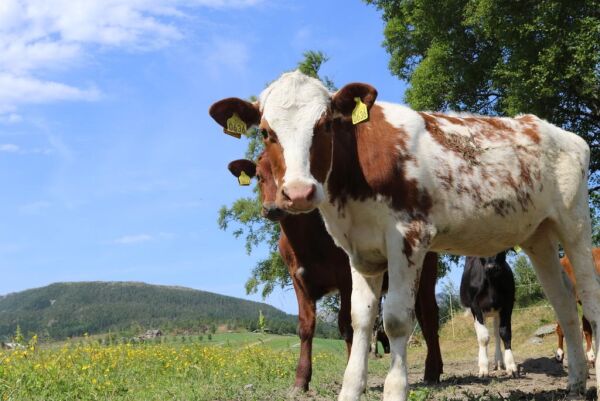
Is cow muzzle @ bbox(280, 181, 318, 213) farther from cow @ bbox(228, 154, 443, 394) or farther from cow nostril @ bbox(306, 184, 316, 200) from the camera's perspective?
cow @ bbox(228, 154, 443, 394)

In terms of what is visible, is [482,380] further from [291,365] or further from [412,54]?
[412,54]

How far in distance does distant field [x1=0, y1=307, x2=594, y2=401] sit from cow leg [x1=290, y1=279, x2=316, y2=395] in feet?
0.63

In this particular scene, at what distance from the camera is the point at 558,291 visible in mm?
6918

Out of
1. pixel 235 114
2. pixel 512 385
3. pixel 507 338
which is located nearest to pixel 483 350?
pixel 507 338

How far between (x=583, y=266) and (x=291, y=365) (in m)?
6.12

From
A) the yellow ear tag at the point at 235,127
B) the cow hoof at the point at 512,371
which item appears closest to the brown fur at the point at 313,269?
the cow hoof at the point at 512,371

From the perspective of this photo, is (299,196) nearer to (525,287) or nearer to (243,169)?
(243,169)

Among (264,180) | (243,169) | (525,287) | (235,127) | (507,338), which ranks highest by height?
(525,287)

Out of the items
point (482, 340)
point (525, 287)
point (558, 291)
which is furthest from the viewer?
point (525, 287)

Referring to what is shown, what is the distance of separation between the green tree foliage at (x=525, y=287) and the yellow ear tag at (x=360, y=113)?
2211cm

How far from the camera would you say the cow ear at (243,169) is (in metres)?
9.55

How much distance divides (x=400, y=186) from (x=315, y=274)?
341 cm

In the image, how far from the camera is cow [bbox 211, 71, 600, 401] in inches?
198

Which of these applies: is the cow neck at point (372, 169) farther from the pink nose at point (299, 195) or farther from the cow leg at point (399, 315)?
the pink nose at point (299, 195)
